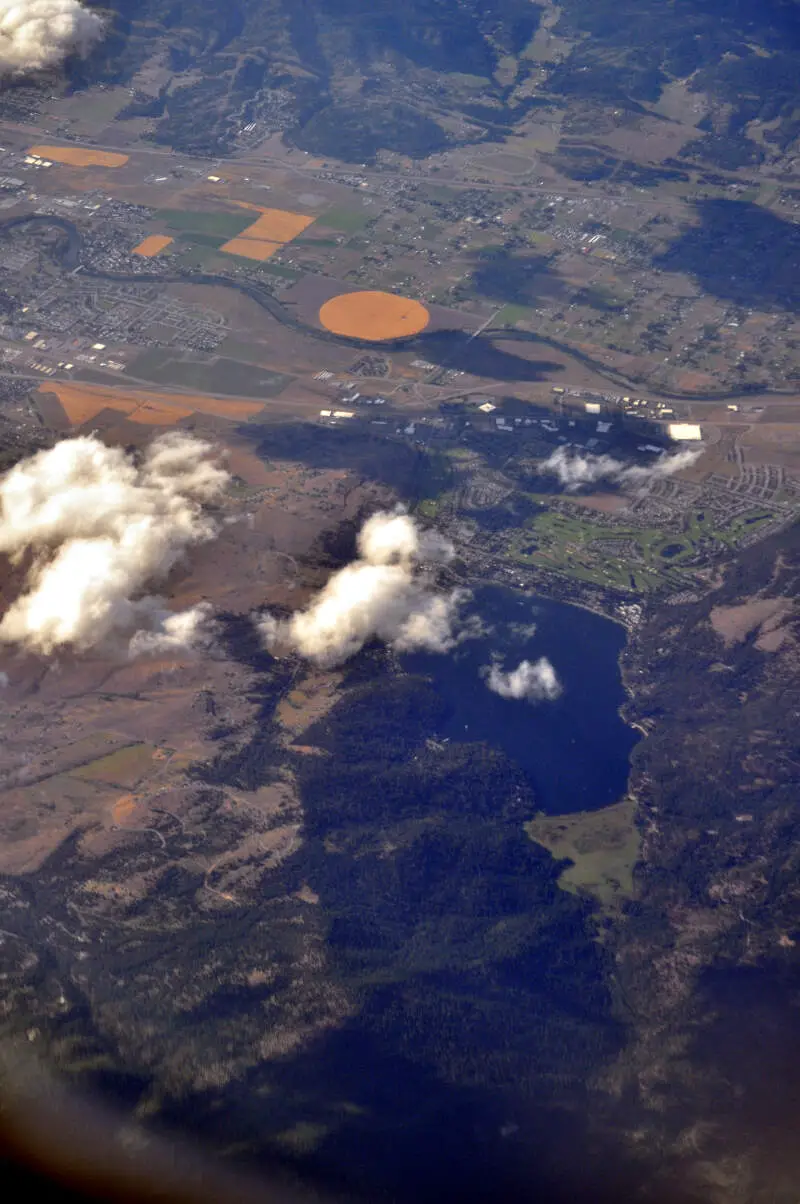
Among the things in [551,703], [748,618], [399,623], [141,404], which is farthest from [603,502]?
[141,404]

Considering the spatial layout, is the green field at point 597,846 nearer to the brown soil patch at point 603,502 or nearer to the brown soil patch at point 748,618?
the brown soil patch at point 748,618

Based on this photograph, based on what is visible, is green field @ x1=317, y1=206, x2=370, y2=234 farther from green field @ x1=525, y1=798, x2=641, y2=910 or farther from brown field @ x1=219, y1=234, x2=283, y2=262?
green field @ x1=525, y1=798, x2=641, y2=910

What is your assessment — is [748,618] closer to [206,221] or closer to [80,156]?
[206,221]

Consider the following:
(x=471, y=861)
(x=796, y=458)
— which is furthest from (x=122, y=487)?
(x=796, y=458)

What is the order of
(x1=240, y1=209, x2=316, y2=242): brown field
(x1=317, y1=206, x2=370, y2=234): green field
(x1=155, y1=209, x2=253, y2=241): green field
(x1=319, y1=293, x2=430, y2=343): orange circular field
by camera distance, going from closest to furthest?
1. (x1=319, y1=293, x2=430, y2=343): orange circular field
2. (x1=240, y1=209, x2=316, y2=242): brown field
3. (x1=155, y1=209, x2=253, y2=241): green field
4. (x1=317, y1=206, x2=370, y2=234): green field

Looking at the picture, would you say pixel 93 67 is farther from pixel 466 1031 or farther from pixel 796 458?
pixel 466 1031

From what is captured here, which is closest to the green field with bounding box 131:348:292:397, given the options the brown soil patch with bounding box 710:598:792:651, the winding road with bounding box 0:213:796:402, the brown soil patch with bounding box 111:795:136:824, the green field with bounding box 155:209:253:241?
the winding road with bounding box 0:213:796:402
